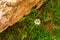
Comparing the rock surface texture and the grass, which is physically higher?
the rock surface texture

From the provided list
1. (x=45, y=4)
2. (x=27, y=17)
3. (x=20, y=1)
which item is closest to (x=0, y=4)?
(x=20, y=1)

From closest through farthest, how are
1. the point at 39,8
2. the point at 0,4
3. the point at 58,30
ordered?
1. the point at 0,4
2. the point at 58,30
3. the point at 39,8

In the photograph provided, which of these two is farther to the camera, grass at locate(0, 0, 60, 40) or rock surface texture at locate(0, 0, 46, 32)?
grass at locate(0, 0, 60, 40)

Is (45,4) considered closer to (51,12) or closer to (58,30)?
(51,12)

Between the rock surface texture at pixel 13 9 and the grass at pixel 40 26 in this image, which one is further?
the grass at pixel 40 26

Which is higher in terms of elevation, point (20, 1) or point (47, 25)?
point (20, 1)

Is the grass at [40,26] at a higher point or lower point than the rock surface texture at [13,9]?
lower
